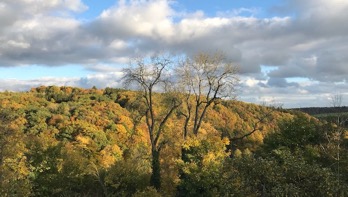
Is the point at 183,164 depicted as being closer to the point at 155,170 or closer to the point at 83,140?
the point at 155,170

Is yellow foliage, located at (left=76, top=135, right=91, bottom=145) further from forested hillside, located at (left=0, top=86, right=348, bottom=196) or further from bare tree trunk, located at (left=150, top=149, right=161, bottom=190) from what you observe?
bare tree trunk, located at (left=150, top=149, right=161, bottom=190)

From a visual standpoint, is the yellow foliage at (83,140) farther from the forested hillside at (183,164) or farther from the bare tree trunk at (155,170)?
the bare tree trunk at (155,170)

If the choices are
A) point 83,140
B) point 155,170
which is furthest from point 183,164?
point 83,140

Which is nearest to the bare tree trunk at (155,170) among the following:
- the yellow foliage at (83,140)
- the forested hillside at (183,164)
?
the forested hillside at (183,164)

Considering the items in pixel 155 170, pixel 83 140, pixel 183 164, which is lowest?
pixel 83 140

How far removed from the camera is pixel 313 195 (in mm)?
16750

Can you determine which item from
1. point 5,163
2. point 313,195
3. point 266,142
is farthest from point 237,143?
point 313,195

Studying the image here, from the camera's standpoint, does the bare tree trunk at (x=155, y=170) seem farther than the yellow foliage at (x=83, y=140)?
No

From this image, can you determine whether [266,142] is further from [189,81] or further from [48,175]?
[48,175]

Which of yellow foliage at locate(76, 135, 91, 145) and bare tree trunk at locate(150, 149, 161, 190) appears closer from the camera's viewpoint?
bare tree trunk at locate(150, 149, 161, 190)

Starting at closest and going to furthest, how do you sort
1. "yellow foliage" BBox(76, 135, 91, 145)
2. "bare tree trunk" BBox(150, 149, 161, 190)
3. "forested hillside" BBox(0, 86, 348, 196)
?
"forested hillside" BBox(0, 86, 348, 196)
"bare tree trunk" BBox(150, 149, 161, 190)
"yellow foliage" BBox(76, 135, 91, 145)

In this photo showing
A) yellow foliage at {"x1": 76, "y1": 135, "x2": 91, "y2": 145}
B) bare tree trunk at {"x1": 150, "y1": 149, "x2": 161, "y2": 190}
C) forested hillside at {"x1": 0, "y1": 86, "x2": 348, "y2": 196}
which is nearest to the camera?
forested hillside at {"x1": 0, "y1": 86, "x2": 348, "y2": 196}

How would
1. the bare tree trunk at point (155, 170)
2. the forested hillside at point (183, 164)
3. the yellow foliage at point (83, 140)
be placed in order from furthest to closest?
the yellow foliage at point (83, 140) < the bare tree trunk at point (155, 170) < the forested hillside at point (183, 164)

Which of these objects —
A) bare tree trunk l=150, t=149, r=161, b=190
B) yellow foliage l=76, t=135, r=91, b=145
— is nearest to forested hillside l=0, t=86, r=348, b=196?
yellow foliage l=76, t=135, r=91, b=145
